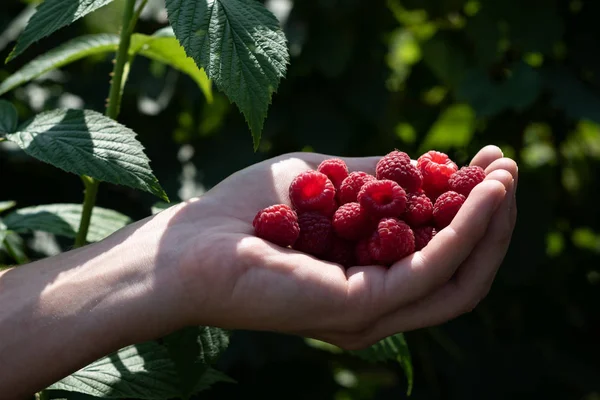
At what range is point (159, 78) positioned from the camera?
228 centimetres

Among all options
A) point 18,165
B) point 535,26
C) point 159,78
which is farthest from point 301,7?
point 18,165

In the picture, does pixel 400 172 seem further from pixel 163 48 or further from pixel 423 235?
pixel 163 48

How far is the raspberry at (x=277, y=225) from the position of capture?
51.2 inches

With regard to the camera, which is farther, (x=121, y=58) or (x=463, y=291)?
(x=121, y=58)

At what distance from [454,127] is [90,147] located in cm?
176

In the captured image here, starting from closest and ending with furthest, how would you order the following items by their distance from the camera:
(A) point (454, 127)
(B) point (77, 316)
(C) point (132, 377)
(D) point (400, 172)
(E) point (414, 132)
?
(B) point (77, 316), (C) point (132, 377), (D) point (400, 172), (E) point (414, 132), (A) point (454, 127)

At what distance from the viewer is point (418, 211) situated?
1437mm

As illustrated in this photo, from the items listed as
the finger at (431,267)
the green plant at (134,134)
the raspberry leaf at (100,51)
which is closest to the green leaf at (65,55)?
the raspberry leaf at (100,51)

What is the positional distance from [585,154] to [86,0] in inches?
76.8

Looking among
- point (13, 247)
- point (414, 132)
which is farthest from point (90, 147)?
point (414, 132)

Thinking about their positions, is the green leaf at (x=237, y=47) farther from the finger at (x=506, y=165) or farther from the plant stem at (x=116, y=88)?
the finger at (x=506, y=165)

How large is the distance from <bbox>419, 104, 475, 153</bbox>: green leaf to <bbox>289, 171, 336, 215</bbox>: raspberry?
1.18 metres

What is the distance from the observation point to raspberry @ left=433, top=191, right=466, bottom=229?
1.38 m

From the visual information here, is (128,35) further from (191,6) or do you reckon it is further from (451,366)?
(451,366)
